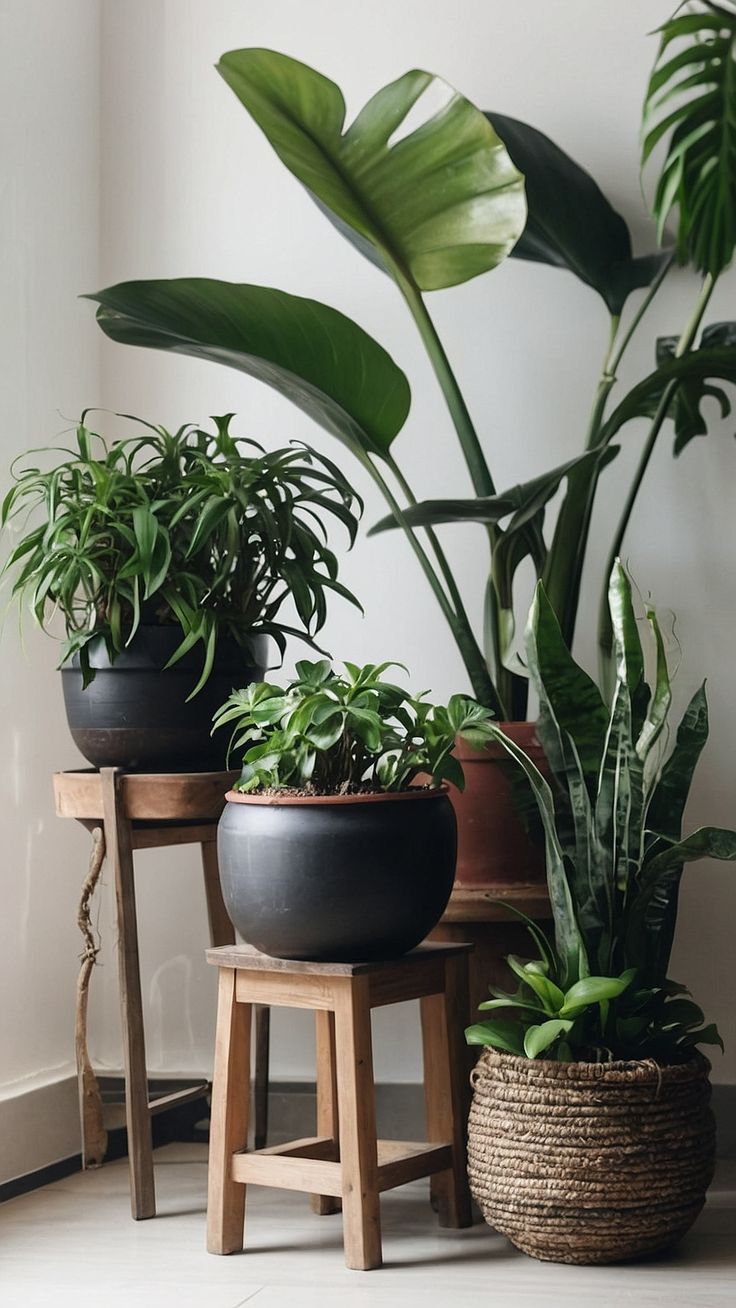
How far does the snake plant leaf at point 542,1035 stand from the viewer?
1708 millimetres

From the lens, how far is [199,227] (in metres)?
2.58

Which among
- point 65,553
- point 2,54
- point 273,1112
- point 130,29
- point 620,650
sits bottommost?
point 273,1112

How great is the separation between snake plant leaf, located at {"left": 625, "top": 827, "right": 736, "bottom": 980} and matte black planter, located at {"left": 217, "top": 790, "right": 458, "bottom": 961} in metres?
0.26

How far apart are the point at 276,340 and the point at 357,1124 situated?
104 cm

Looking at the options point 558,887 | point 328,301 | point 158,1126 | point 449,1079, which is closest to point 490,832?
point 558,887

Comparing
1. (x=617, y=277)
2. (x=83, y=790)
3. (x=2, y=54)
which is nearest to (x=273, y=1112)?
(x=83, y=790)

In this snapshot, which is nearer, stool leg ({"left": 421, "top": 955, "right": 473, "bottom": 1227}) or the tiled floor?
the tiled floor

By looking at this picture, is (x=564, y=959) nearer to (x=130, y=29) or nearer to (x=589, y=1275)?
(x=589, y=1275)

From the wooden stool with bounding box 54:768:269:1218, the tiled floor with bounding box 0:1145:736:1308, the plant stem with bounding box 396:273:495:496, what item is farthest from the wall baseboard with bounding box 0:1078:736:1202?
the plant stem with bounding box 396:273:495:496

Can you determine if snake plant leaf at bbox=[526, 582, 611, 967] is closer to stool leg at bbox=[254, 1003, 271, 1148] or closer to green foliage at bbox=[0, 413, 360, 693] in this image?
green foliage at bbox=[0, 413, 360, 693]

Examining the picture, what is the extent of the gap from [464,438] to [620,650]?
482 mm

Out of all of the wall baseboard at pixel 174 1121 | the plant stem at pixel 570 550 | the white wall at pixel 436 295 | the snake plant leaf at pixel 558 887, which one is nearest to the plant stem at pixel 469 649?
the plant stem at pixel 570 550

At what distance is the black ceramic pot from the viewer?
1.97 meters

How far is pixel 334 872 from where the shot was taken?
1.72 metres
